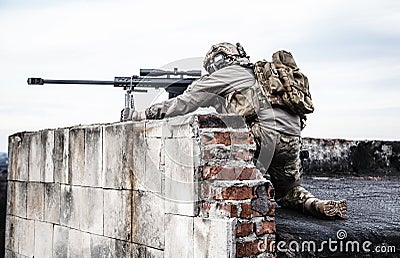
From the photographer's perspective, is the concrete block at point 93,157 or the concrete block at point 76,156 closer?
the concrete block at point 93,157

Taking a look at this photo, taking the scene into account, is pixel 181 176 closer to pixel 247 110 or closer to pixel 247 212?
pixel 247 212

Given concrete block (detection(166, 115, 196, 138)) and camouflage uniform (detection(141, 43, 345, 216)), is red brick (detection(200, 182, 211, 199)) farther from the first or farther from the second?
camouflage uniform (detection(141, 43, 345, 216))

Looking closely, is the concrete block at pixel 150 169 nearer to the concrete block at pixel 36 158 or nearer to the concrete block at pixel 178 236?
the concrete block at pixel 178 236

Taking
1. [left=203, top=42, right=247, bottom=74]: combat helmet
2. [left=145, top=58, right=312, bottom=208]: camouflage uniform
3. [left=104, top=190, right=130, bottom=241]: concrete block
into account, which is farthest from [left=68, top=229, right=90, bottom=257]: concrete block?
[left=203, top=42, right=247, bottom=74]: combat helmet

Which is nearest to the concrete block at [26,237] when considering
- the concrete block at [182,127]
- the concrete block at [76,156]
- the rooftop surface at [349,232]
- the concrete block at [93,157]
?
the concrete block at [76,156]

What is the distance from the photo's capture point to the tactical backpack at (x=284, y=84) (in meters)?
4.70

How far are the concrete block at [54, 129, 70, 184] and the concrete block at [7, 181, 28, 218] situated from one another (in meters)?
0.96

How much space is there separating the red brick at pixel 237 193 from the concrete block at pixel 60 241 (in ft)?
7.19

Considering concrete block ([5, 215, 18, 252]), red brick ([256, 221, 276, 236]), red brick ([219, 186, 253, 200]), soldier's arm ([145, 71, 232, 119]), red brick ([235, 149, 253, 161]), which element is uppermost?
soldier's arm ([145, 71, 232, 119])

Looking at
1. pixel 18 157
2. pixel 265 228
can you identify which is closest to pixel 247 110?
pixel 265 228

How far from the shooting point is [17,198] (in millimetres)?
7031

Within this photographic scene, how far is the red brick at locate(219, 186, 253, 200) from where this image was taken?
13.0 feet

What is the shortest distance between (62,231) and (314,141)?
180 inches

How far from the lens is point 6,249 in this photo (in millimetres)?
7371
